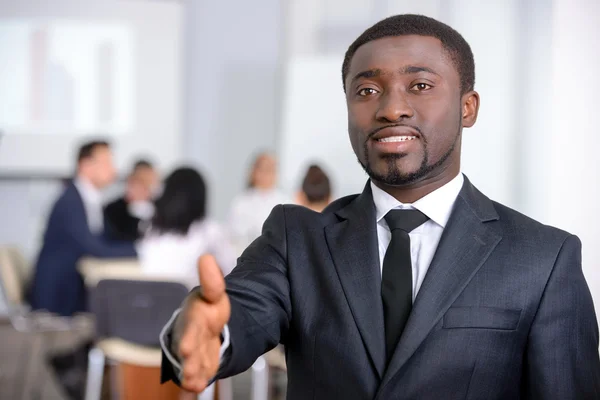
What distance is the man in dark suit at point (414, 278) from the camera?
1117 mm

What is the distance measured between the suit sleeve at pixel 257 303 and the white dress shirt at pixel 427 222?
17cm

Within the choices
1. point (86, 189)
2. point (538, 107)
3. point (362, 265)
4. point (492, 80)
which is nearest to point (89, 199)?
point (86, 189)

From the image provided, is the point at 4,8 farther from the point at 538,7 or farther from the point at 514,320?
the point at 514,320

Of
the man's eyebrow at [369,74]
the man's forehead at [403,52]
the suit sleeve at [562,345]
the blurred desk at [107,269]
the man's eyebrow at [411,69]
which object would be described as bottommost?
the blurred desk at [107,269]

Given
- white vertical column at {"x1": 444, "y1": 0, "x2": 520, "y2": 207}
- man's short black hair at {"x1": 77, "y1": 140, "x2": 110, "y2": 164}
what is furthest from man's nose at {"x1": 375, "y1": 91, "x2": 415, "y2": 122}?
man's short black hair at {"x1": 77, "y1": 140, "x2": 110, "y2": 164}

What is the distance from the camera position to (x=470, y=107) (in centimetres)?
126

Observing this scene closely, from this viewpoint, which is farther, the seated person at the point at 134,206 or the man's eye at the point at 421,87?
the seated person at the point at 134,206

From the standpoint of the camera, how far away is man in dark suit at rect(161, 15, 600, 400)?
1.12 m

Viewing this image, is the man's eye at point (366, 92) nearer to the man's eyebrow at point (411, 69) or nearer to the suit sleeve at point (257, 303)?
the man's eyebrow at point (411, 69)

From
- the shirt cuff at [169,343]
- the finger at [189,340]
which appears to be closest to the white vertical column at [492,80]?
the shirt cuff at [169,343]

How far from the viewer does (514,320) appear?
1.12 m

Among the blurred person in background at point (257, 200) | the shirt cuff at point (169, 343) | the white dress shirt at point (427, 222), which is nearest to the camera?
the shirt cuff at point (169, 343)

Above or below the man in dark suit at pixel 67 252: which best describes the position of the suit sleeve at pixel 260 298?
above

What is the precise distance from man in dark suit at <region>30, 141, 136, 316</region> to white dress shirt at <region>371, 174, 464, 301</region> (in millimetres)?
3487
